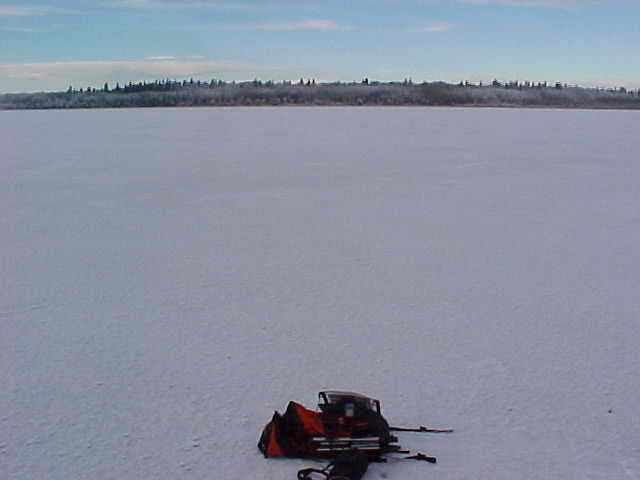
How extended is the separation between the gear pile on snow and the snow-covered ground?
0.06 meters

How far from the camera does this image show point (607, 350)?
362 centimetres

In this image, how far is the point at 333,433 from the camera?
2.60 meters

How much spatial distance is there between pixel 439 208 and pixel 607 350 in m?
4.44

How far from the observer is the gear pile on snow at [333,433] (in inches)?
101

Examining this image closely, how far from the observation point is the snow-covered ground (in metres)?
2.68

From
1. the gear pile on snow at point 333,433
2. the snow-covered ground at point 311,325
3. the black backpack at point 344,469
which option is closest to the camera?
the black backpack at point 344,469

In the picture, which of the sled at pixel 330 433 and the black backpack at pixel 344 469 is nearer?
the black backpack at pixel 344 469

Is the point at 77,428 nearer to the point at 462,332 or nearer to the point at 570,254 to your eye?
the point at 462,332

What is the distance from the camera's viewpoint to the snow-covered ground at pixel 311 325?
2.68 metres

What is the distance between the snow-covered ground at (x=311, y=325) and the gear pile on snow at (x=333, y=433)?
6 centimetres

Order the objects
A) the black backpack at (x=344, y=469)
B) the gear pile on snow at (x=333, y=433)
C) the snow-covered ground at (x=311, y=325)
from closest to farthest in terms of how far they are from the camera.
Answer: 1. the black backpack at (x=344, y=469)
2. the gear pile on snow at (x=333, y=433)
3. the snow-covered ground at (x=311, y=325)

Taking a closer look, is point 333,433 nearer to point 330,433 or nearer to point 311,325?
point 330,433

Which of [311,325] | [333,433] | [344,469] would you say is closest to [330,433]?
[333,433]

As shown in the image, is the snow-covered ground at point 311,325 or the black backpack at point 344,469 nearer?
the black backpack at point 344,469
